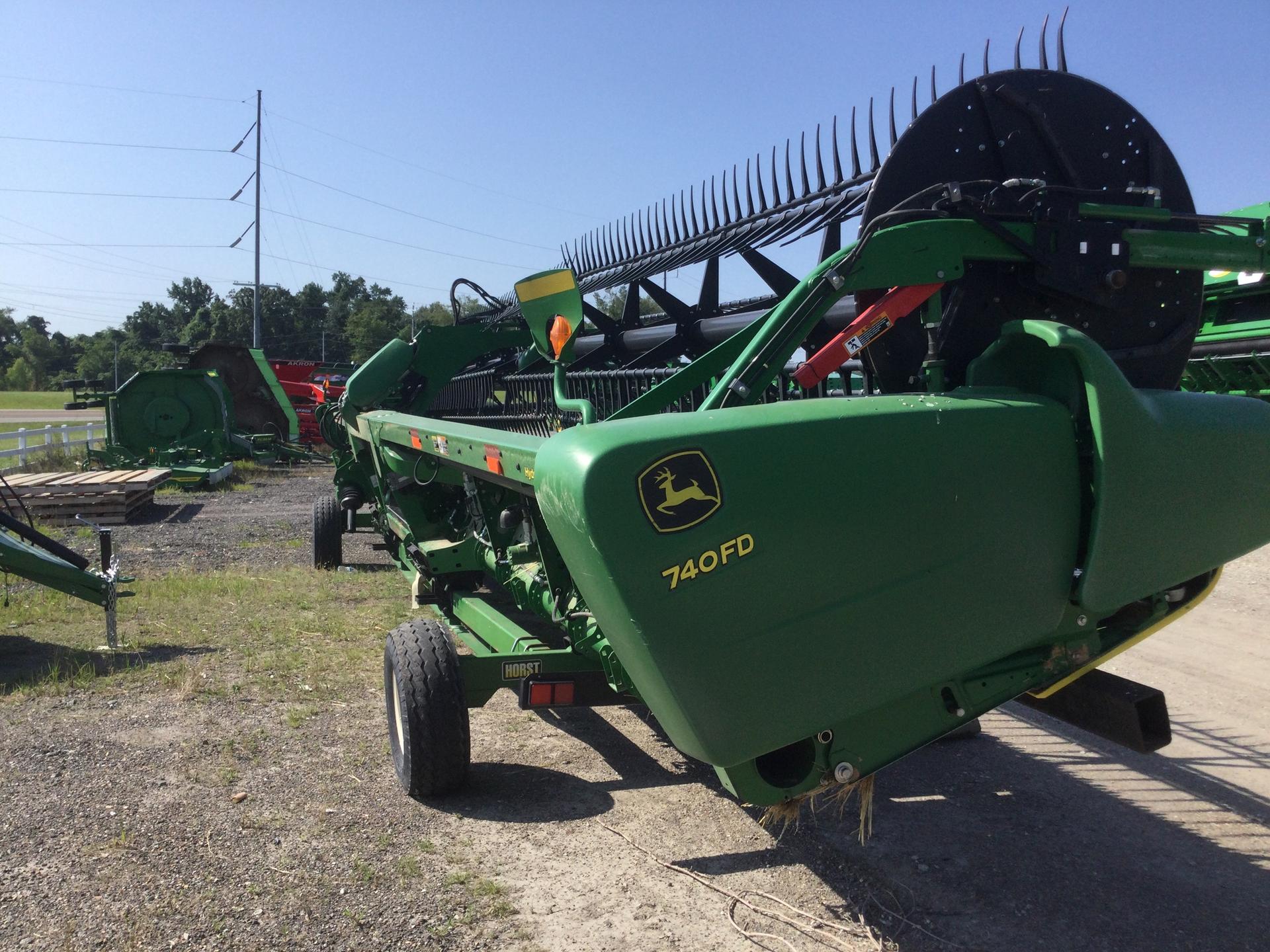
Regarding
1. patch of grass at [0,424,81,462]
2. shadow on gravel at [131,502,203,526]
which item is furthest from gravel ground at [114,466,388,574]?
patch of grass at [0,424,81,462]

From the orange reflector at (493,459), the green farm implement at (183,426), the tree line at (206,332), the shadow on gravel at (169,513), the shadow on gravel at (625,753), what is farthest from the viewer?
the tree line at (206,332)

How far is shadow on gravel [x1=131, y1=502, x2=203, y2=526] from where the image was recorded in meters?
12.1

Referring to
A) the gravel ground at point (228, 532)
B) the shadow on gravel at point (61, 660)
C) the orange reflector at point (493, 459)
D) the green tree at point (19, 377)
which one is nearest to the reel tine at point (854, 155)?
the orange reflector at point (493, 459)

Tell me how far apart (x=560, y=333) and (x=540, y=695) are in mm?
1337

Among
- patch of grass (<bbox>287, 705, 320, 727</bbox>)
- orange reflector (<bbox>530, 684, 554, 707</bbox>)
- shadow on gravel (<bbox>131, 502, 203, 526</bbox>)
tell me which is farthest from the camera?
shadow on gravel (<bbox>131, 502, 203, 526</bbox>)

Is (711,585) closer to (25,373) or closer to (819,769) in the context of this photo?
(819,769)

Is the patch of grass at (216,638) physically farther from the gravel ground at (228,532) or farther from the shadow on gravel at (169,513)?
the shadow on gravel at (169,513)

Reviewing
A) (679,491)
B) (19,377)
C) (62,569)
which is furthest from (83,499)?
(19,377)

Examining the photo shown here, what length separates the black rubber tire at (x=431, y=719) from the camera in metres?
3.79

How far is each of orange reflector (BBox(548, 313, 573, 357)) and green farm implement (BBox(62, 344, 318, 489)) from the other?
13.6 m

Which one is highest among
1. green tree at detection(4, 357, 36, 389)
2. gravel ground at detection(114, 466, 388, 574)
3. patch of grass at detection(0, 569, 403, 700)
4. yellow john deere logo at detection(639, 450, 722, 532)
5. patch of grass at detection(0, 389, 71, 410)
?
green tree at detection(4, 357, 36, 389)

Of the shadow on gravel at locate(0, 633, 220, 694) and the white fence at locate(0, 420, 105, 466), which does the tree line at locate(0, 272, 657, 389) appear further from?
the shadow on gravel at locate(0, 633, 220, 694)

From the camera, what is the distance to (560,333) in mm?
3361

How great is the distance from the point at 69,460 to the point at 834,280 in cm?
1712
